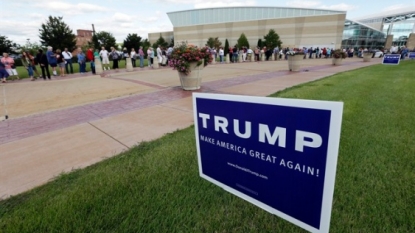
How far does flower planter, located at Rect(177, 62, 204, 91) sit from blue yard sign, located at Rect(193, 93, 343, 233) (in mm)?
6221

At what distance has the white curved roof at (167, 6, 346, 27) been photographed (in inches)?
2222

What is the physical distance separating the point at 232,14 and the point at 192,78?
210 feet

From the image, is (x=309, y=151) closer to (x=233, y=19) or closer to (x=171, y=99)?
(x=171, y=99)

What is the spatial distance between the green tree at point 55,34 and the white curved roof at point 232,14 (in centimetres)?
3946

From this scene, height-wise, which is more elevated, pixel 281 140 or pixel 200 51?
pixel 200 51

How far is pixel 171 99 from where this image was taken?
659cm

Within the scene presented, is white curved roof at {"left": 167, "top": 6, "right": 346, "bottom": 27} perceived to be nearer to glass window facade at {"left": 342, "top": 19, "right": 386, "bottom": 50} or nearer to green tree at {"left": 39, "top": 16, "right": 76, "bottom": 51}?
glass window facade at {"left": 342, "top": 19, "right": 386, "bottom": 50}

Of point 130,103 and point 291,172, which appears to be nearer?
point 291,172

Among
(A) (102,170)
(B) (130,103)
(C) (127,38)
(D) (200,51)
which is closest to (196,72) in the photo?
(D) (200,51)

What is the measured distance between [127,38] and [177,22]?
29558 millimetres

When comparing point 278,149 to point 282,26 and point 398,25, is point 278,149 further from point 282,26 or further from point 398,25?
point 398,25

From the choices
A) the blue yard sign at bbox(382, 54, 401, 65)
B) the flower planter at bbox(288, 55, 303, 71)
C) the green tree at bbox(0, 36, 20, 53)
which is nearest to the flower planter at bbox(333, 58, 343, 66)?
the blue yard sign at bbox(382, 54, 401, 65)

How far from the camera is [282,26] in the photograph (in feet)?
179

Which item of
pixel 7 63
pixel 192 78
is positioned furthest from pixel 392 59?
pixel 7 63
